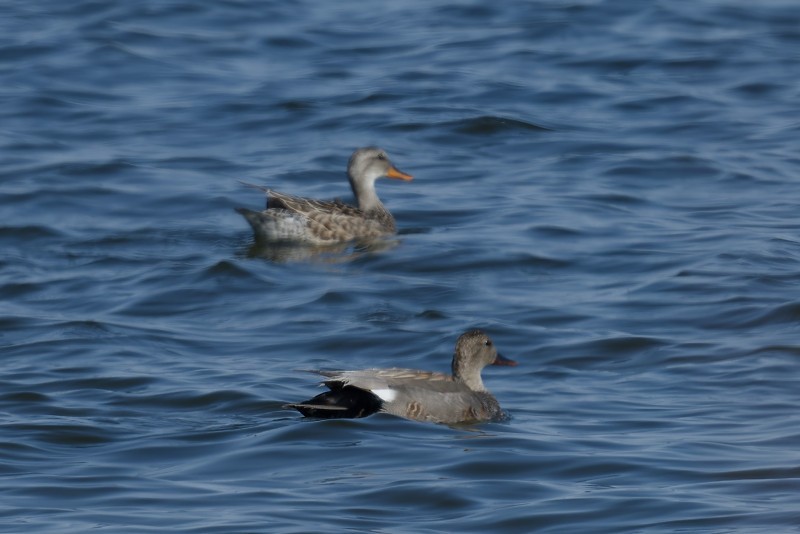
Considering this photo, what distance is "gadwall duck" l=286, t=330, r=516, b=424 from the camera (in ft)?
30.0

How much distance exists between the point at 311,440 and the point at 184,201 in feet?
22.2

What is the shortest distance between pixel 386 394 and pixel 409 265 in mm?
4247

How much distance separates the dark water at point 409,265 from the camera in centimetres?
810

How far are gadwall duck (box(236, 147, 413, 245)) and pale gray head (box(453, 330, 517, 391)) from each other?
4.62 metres

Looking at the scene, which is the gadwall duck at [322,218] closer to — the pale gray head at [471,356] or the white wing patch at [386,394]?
the pale gray head at [471,356]

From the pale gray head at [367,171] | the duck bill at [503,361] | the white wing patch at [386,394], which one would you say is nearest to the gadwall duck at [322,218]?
the pale gray head at [367,171]

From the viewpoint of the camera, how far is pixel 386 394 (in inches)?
361

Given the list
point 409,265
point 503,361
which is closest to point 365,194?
point 409,265

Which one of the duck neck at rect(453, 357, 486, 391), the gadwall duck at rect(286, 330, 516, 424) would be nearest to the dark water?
the gadwall duck at rect(286, 330, 516, 424)

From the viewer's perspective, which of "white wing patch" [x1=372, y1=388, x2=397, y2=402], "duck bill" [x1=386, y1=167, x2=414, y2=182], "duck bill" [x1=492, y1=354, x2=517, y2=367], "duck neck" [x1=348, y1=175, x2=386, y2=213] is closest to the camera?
"white wing patch" [x1=372, y1=388, x2=397, y2=402]

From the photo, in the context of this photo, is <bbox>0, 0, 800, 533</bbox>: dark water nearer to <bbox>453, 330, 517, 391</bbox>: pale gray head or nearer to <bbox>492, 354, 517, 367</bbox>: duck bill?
<bbox>492, 354, 517, 367</bbox>: duck bill

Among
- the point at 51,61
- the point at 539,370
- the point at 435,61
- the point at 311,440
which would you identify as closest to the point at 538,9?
the point at 435,61

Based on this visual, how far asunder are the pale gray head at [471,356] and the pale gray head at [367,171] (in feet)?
17.8

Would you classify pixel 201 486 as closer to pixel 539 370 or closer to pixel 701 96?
pixel 539 370
